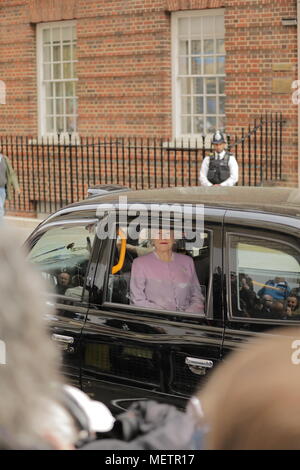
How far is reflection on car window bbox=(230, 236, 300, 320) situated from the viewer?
4.57 m

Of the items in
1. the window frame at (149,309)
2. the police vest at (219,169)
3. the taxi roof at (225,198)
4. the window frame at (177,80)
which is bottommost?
the window frame at (149,309)

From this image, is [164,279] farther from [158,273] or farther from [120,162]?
[120,162]

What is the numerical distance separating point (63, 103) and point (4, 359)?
54.1 feet

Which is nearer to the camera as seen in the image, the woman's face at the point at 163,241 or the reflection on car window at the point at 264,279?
the reflection on car window at the point at 264,279

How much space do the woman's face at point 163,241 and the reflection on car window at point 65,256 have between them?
15.7 inches

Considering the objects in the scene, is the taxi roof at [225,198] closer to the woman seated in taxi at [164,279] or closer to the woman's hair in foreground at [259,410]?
the woman seated in taxi at [164,279]

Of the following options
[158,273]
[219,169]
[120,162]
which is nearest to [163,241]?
[158,273]

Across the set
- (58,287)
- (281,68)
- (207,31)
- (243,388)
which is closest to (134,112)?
(207,31)

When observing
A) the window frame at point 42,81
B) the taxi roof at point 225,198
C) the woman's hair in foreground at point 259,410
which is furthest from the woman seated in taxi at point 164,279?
the window frame at point 42,81

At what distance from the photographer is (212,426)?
2301 millimetres

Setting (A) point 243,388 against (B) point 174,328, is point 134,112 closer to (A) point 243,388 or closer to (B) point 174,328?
(B) point 174,328

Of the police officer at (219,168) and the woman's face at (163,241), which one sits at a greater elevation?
the police officer at (219,168)

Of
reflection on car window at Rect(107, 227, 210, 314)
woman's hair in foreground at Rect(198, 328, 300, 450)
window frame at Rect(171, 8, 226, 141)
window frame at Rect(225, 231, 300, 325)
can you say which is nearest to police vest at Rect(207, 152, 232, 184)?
window frame at Rect(171, 8, 226, 141)

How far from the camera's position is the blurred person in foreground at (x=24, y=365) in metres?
2.15
